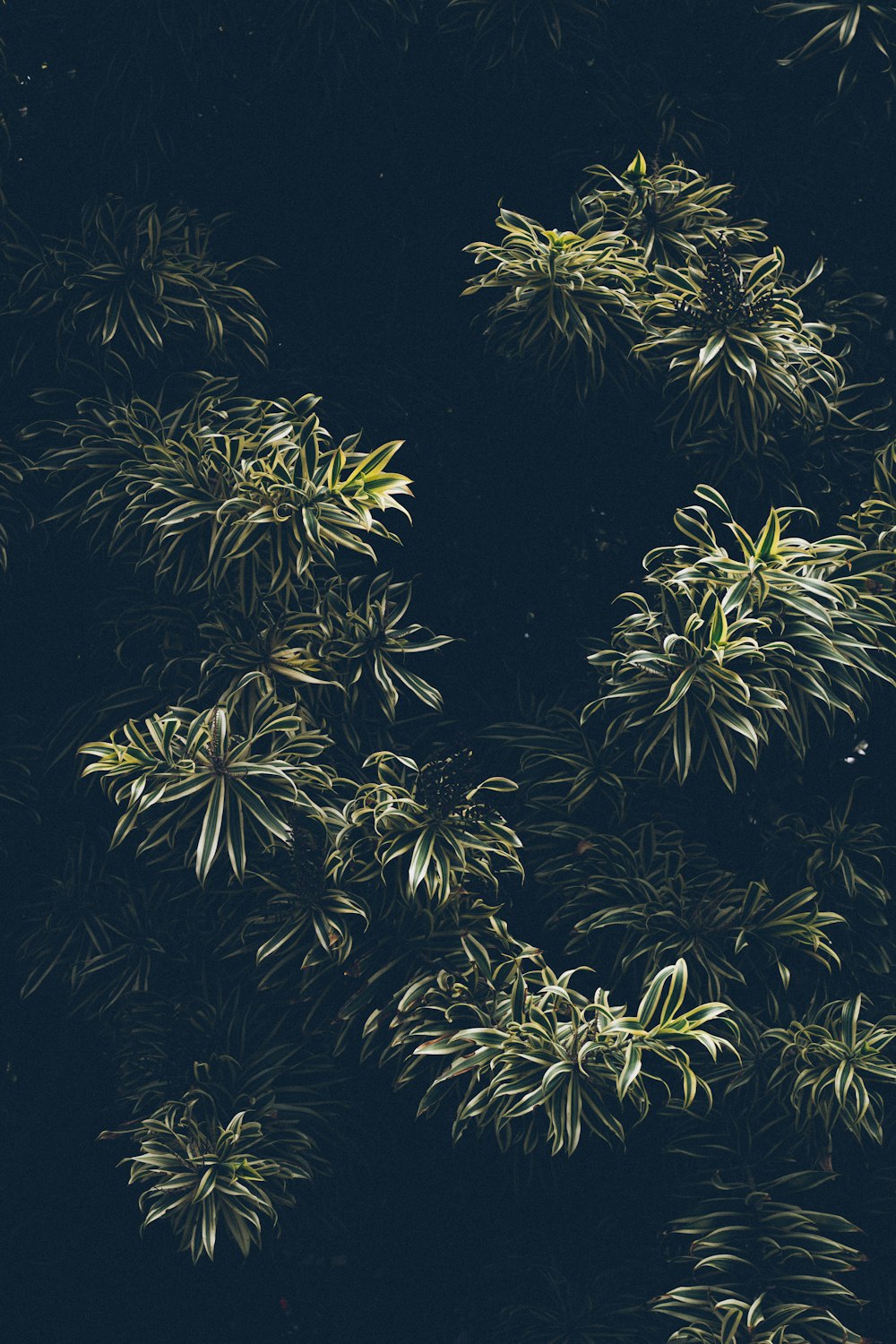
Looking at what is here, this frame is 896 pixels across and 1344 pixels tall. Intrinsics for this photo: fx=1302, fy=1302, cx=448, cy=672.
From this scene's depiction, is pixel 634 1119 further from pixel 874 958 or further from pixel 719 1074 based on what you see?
pixel 874 958

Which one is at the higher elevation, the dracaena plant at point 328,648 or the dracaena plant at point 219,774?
the dracaena plant at point 328,648

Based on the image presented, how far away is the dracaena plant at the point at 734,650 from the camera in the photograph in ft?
8.99

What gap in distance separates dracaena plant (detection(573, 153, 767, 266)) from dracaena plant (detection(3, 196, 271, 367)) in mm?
937

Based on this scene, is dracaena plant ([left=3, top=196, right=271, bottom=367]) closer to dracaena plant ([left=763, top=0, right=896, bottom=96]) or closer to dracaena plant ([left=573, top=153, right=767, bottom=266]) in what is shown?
dracaena plant ([left=573, top=153, right=767, bottom=266])

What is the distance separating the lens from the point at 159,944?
3.23m

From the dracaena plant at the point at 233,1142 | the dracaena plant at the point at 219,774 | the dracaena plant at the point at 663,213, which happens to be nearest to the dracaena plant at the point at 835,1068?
the dracaena plant at the point at 233,1142

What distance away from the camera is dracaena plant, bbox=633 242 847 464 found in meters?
3.07

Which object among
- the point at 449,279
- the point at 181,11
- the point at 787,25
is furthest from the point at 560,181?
the point at 181,11

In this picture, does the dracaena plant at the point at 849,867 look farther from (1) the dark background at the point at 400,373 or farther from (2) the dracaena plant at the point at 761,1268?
(2) the dracaena plant at the point at 761,1268

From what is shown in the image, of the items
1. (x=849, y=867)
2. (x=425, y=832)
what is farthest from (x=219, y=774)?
(x=849, y=867)

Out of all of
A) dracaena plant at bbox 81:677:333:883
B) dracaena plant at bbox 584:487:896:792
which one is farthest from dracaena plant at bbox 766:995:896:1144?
dracaena plant at bbox 81:677:333:883

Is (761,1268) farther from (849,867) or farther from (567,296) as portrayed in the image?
(567,296)

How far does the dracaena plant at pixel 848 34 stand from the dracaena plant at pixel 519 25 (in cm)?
48

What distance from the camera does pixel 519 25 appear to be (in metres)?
3.27
